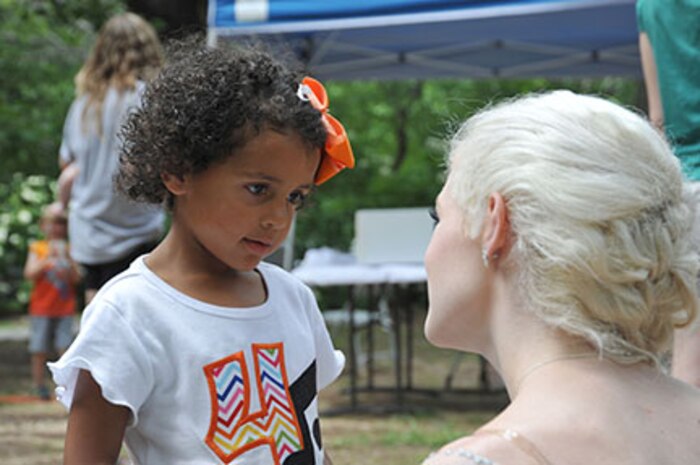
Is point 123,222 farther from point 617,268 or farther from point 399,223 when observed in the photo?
point 617,268

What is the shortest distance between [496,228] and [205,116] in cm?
81

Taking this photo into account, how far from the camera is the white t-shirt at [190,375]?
225 cm

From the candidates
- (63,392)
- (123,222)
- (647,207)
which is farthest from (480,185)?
(123,222)

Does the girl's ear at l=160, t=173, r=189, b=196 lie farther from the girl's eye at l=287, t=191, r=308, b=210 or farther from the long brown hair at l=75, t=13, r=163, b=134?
the long brown hair at l=75, t=13, r=163, b=134

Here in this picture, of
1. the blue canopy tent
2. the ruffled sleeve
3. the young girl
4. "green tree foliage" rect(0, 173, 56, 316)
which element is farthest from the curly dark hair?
"green tree foliage" rect(0, 173, 56, 316)

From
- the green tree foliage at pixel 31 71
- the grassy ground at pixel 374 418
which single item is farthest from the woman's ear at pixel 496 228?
the green tree foliage at pixel 31 71

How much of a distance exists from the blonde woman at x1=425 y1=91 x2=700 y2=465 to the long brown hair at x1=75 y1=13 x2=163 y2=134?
134 inches

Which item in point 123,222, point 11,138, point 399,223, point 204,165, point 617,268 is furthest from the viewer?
point 11,138

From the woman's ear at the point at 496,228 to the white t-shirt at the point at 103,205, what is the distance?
132 inches

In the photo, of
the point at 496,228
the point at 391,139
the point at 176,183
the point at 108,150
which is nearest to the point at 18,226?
the point at 391,139

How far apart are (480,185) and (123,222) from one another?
11.2 feet

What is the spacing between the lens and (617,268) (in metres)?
1.73

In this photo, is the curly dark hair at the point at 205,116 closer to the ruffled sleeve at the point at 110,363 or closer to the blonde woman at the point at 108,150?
the ruffled sleeve at the point at 110,363

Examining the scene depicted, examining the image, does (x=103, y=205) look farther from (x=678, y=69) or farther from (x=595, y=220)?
(x=595, y=220)
